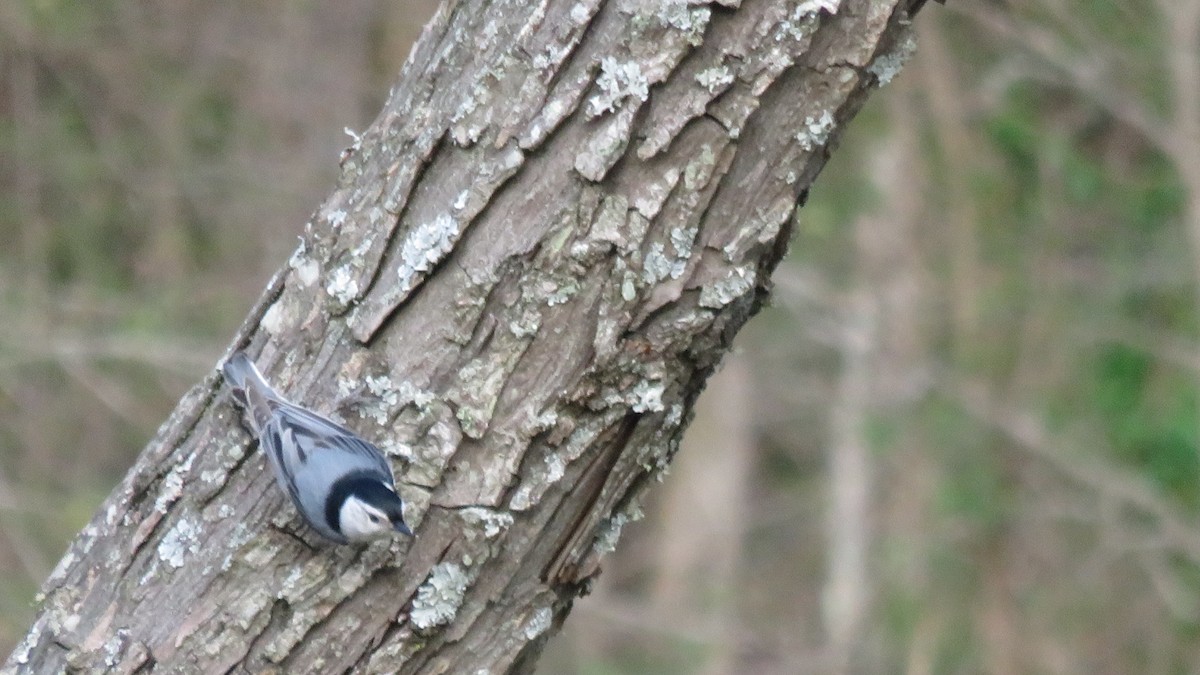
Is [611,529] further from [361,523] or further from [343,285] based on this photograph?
[343,285]

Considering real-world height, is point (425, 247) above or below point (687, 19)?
below

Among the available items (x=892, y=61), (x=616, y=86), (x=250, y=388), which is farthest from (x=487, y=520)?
(x=892, y=61)

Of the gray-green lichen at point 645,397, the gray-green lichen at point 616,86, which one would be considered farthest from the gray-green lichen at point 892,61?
the gray-green lichen at point 645,397

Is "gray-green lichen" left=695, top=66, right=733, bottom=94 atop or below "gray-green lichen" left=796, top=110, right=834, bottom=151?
below

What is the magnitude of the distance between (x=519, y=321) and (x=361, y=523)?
339mm

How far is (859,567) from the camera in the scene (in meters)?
8.33

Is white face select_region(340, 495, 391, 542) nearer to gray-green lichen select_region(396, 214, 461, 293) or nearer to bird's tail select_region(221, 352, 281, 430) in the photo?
bird's tail select_region(221, 352, 281, 430)

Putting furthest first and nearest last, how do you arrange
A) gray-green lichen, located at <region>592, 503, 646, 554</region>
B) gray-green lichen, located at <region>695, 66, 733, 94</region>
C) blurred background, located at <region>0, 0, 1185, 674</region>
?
blurred background, located at <region>0, 0, 1185, 674</region> < gray-green lichen, located at <region>592, 503, 646, 554</region> < gray-green lichen, located at <region>695, 66, 733, 94</region>

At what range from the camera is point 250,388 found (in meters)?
1.82

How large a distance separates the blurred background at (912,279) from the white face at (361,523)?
12.0 feet

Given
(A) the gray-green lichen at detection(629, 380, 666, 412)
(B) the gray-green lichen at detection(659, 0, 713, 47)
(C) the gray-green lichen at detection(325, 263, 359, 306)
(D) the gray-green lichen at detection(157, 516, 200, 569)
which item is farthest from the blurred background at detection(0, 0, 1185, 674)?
(B) the gray-green lichen at detection(659, 0, 713, 47)

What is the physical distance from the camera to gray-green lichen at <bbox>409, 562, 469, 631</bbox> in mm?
1777

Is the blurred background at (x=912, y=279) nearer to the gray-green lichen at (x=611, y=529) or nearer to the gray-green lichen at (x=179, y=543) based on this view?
the gray-green lichen at (x=179, y=543)

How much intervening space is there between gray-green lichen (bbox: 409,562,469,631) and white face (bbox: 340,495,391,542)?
0.29ft
